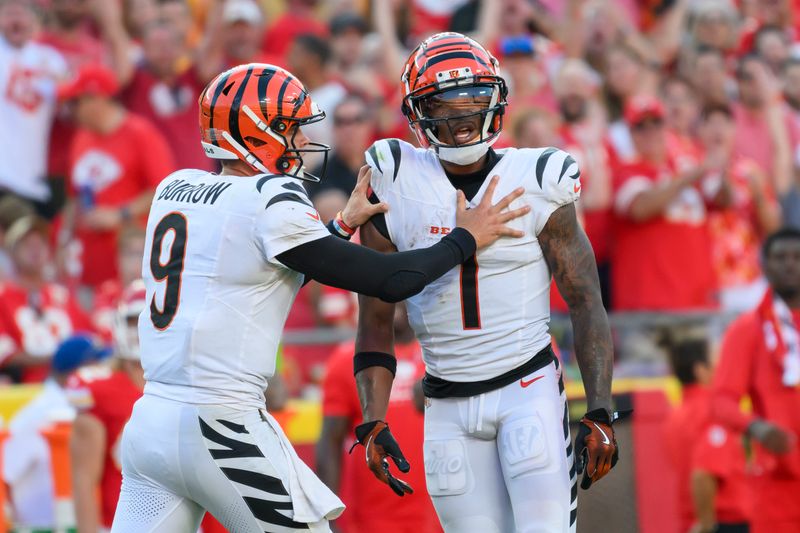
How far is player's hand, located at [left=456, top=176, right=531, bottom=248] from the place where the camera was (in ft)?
15.1

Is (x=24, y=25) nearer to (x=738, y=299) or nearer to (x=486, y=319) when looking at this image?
(x=738, y=299)

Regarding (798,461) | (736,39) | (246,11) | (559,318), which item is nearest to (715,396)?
(798,461)

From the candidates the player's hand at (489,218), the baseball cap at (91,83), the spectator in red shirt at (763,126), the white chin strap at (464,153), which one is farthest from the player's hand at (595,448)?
the spectator in red shirt at (763,126)

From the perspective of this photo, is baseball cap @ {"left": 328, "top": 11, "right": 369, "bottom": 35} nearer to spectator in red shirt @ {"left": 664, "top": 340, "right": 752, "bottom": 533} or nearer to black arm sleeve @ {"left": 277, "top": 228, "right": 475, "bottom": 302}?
spectator in red shirt @ {"left": 664, "top": 340, "right": 752, "bottom": 533}

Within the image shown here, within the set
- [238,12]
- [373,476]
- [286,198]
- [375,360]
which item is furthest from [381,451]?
[238,12]

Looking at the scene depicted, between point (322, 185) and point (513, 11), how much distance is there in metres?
2.76

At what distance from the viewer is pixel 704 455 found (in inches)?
292

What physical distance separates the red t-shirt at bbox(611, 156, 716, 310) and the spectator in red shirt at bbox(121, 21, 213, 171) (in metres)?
2.96

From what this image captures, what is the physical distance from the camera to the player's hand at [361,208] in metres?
4.81

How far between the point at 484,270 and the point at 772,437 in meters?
2.51

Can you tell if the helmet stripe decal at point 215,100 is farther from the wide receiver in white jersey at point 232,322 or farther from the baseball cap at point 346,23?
the baseball cap at point 346,23

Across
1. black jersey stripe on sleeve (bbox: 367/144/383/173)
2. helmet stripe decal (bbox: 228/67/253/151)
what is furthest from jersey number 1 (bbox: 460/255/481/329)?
helmet stripe decal (bbox: 228/67/253/151)

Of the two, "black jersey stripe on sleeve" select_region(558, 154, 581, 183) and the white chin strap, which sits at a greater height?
the white chin strap

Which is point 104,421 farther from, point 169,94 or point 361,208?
point 169,94
